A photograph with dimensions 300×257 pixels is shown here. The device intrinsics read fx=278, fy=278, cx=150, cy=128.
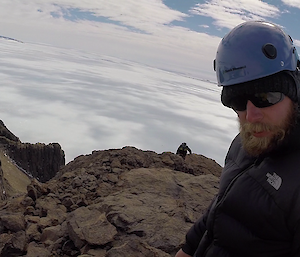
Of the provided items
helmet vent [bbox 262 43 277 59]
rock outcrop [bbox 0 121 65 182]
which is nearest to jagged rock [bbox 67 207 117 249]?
helmet vent [bbox 262 43 277 59]

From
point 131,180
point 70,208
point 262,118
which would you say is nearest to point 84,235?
point 70,208

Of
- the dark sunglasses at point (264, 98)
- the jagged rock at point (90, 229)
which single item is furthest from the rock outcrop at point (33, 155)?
the dark sunglasses at point (264, 98)

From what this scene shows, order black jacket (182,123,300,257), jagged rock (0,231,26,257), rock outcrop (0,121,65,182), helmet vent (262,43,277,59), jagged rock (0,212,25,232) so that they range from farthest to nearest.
→ rock outcrop (0,121,65,182) < jagged rock (0,212,25,232) < jagged rock (0,231,26,257) < helmet vent (262,43,277,59) < black jacket (182,123,300,257)

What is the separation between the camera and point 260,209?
194 centimetres

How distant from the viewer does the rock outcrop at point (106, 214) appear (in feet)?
19.4

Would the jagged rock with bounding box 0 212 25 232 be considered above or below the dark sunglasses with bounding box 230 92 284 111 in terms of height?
below

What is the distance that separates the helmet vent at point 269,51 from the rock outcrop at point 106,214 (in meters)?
4.42

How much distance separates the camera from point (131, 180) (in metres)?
9.52

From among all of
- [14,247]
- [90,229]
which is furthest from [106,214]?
[14,247]

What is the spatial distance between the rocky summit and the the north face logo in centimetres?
394

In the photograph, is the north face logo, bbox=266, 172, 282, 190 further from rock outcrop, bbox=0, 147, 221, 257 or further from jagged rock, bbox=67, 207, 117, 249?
jagged rock, bbox=67, 207, 117, 249

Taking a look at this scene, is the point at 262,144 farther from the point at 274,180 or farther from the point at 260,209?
the point at 260,209

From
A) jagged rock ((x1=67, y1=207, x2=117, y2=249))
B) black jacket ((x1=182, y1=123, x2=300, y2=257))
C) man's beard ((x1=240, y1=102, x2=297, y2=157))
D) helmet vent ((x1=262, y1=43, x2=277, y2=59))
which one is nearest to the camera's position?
black jacket ((x1=182, y1=123, x2=300, y2=257))

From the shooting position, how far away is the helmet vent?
2.04m
